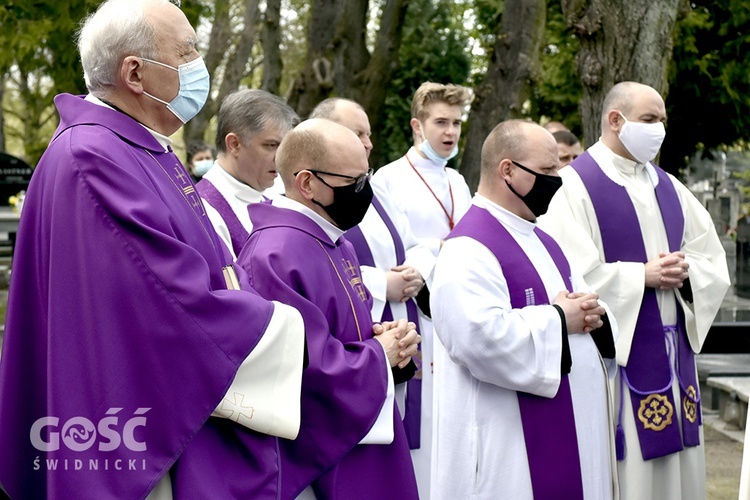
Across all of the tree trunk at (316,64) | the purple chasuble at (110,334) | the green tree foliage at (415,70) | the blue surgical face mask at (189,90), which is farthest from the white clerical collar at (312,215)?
the green tree foliage at (415,70)

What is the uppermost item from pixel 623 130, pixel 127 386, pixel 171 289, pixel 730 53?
pixel 730 53

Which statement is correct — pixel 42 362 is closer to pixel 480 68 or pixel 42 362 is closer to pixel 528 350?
pixel 528 350

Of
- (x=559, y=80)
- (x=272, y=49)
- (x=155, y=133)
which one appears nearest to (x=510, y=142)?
(x=155, y=133)

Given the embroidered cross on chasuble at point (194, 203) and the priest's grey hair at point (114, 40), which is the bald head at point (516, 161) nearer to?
the embroidered cross on chasuble at point (194, 203)

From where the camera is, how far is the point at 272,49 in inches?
700

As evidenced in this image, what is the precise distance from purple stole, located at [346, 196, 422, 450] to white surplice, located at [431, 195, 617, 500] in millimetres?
838

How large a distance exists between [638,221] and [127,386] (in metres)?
3.38

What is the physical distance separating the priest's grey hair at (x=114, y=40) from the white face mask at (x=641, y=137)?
3.11 metres

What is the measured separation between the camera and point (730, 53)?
817 inches

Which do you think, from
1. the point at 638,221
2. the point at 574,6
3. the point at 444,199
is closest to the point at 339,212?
the point at 638,221

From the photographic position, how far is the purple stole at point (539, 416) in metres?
4.43

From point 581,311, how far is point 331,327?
123 centimetres

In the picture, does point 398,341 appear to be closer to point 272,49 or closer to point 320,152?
point 320,152

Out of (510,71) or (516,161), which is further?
(510,71)
